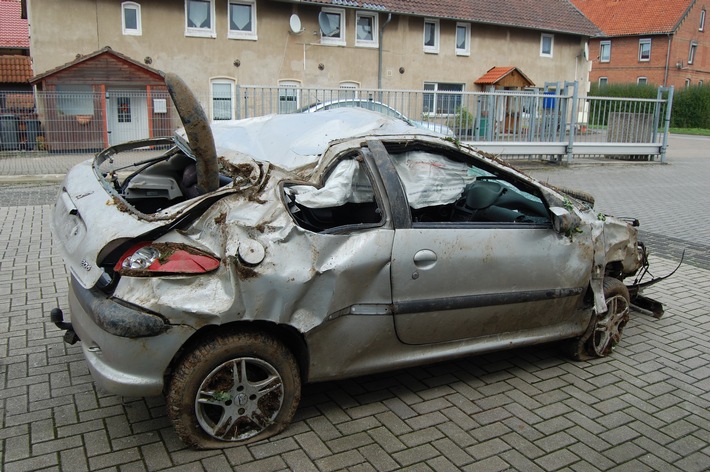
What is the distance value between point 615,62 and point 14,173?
52.5 meters

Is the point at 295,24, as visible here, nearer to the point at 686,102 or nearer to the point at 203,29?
the point at 203,29

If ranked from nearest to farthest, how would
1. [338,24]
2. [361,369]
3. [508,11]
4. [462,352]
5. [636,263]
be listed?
[361,369] < [462,352] < [636,263] < [338,24] < [508,11]

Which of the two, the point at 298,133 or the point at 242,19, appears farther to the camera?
the point at 242,19

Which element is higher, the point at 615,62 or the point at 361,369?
the point at 615,62

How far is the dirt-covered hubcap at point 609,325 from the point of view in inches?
189

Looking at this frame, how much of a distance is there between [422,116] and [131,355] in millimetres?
14208

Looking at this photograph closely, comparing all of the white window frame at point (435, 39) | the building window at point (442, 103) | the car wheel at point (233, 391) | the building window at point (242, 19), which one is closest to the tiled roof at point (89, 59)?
the building window at point (242, 19)

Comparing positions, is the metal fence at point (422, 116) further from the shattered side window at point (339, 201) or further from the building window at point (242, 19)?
the shattered side window at point (339, 201)

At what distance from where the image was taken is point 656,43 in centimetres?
5212

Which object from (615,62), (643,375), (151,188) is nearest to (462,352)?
(643,375)

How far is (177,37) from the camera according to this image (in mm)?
22312

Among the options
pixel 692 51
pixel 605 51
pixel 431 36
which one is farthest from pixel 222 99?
pixel 692 51

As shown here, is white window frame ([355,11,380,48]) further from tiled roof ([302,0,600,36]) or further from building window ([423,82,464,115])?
building window ([423,82,464,115])

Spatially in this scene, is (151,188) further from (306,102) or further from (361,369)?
(306,102)
